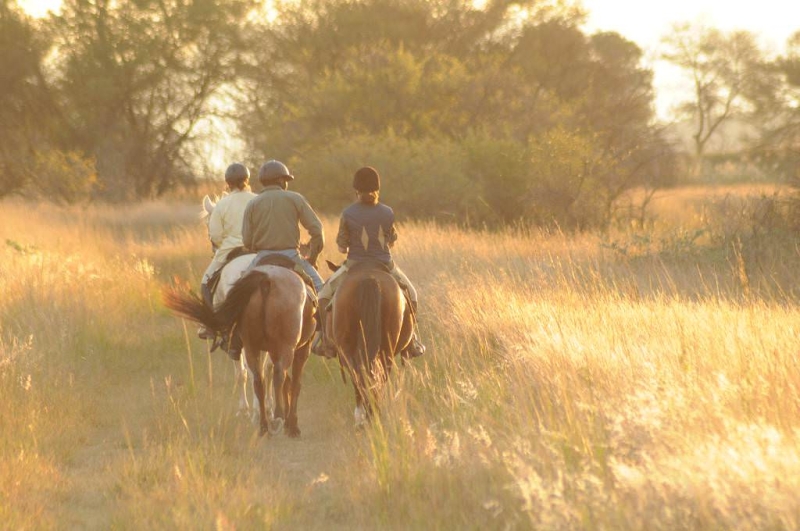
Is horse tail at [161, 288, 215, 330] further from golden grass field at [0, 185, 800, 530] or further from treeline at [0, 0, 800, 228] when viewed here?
treeline at [0, 0, 800, 228]

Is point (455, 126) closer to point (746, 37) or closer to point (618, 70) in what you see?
point (618, 70)

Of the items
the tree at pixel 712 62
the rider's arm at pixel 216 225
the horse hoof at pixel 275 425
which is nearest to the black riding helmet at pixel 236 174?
the rider's arm at pixel 216 225

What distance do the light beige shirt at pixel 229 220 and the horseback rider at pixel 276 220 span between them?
725 millimetres

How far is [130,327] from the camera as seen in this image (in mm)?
13375

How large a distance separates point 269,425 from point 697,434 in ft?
14.1

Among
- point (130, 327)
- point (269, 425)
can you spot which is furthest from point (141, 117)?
point (269, 425)

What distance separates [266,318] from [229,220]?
1.71m

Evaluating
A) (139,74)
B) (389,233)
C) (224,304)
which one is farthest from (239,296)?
(139,74)

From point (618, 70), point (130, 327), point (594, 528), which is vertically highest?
point (618, 70)

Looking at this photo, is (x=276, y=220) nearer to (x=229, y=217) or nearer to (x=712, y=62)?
(x=229, y=217)

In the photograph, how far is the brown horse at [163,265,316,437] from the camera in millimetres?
8508

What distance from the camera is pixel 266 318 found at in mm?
8523

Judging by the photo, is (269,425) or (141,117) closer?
(269,425)

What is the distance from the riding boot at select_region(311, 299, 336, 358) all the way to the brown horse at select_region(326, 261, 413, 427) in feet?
1.20
